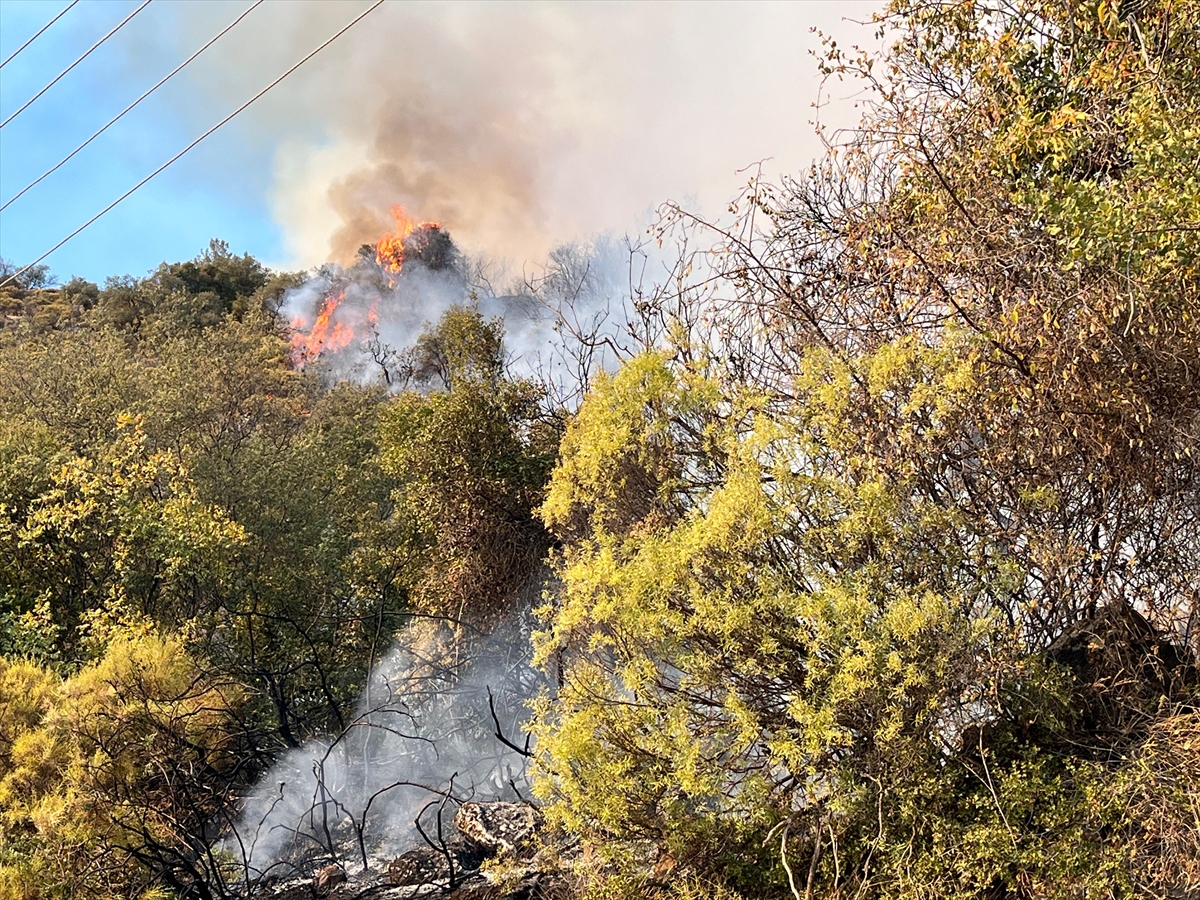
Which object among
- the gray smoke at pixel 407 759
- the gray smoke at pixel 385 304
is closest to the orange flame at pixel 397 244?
the gray smoke at pixel 385 304

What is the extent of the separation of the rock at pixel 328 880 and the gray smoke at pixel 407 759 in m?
0.61

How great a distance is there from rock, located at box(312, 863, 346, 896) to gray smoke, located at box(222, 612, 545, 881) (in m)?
0.61

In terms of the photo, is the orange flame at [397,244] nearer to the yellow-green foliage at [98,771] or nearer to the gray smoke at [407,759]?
the gray smoke at [407,759]

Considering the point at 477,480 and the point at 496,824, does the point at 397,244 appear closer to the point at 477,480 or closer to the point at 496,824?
the point at 477,480

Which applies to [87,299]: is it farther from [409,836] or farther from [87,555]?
[409,836]

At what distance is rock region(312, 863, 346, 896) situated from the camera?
809 centimetres

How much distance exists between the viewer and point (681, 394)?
6.23 m

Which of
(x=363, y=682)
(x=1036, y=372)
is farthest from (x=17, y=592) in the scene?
(x=1036, y=372)

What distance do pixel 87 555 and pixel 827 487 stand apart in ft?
36.8

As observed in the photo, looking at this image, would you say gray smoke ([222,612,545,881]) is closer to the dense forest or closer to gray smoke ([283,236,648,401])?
the dense forest

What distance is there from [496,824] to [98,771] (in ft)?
10.5

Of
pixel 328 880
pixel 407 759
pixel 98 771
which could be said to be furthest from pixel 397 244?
pixel 328 880

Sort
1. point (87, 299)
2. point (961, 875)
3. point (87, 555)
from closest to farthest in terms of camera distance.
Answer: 1. point (961, 875)
2. point (87, 555)
3. point (87, 299)

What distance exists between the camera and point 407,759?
417 inches
